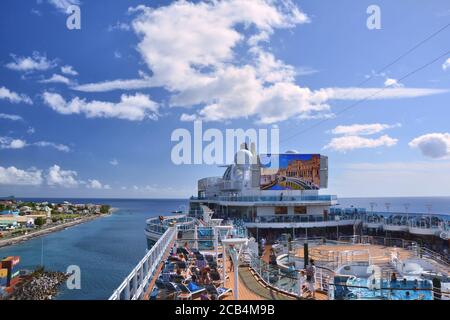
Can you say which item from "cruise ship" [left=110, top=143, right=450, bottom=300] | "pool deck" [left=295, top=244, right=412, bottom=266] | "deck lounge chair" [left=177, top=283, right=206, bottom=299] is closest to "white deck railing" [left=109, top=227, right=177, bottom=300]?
"cruise ship" [left=110, top=143, right=450, bottom=300]

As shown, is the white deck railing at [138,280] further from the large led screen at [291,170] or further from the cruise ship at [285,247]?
the large led screen at [291,170]

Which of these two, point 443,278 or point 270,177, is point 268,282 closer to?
point 443,278

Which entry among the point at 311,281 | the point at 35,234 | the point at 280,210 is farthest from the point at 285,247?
the point at 35,234

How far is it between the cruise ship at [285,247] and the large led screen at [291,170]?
9 cm

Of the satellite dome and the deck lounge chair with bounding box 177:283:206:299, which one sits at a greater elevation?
the satellite dome

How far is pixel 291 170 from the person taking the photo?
32.8 metres

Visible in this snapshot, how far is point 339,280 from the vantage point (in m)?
10.2

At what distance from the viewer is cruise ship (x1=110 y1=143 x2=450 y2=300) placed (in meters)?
8.74

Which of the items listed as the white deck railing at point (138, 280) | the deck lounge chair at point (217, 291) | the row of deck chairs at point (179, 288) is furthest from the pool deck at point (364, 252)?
the deck lounge chair at point (217, 291)

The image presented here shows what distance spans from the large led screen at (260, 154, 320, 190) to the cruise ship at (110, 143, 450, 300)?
0.09 m

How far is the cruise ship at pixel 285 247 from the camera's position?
8.74 meters

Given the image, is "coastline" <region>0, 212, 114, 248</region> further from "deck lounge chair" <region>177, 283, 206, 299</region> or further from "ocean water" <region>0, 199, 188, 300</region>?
"deck lounge chair" <region>177, 283, 206, 299</region>

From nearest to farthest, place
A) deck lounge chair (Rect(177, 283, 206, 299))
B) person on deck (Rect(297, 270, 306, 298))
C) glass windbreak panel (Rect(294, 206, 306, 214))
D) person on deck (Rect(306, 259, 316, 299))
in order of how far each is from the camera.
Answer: deck lounge chair (Rect(177, 283, 206, 299)), person on deck (Rect(297, 270, 306, 298)), person on deck (Rect(306, 259, 316, 299)), glass windbreak panel (Rect(294, 206, 306, 214))
